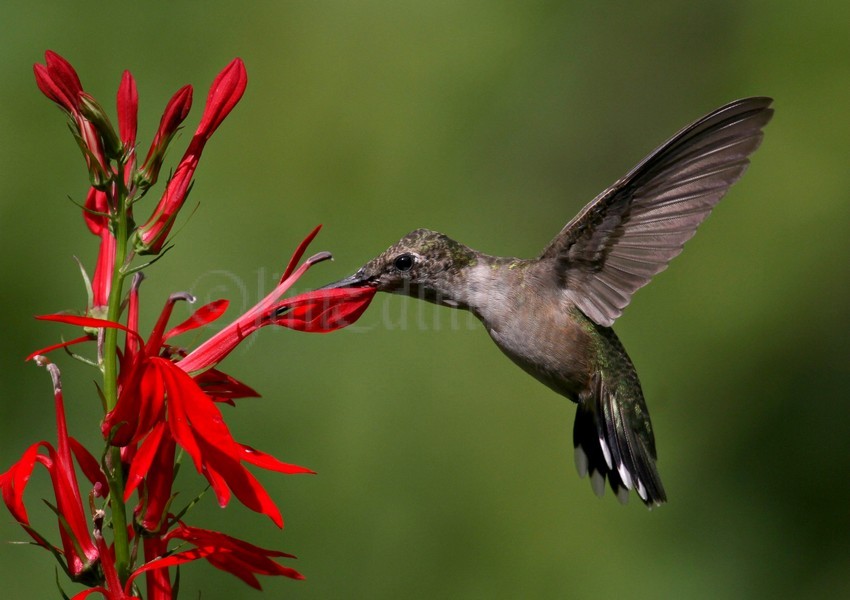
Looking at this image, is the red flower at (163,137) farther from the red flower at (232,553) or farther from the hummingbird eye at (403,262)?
the hummingbird eye at (403,262)

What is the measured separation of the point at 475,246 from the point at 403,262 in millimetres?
1383

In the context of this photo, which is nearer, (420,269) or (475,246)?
(420,269)

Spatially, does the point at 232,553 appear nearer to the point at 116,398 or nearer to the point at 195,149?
the point at 116,398

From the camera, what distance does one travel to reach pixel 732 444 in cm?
308

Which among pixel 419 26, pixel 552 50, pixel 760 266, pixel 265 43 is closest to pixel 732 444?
pixel 760 266

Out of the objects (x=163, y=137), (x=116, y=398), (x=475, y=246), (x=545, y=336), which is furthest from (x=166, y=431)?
(x=475, y=246)

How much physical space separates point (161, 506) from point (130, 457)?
8 centimetres

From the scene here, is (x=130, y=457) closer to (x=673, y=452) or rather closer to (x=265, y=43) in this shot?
(x=673, y=452)

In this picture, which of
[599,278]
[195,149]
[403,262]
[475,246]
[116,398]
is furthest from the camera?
[475,246]

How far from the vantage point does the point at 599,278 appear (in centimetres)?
193

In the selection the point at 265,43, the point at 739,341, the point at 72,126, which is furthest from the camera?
the point at 265,43

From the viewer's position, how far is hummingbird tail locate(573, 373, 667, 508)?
201 centimetres

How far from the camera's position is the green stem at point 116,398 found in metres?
1.09

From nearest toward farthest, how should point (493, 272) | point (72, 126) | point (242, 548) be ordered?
point (242, 548), point (72, 126), point (493, 272)
